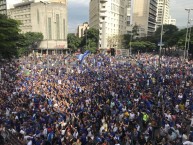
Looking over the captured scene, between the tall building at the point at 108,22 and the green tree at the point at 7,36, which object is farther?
the tall building at the point at 108,22

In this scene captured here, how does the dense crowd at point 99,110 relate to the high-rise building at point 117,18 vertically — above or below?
below

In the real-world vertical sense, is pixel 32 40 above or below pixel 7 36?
below

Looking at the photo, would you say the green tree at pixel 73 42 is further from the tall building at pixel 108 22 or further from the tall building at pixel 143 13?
the tall building at pixel 143 13

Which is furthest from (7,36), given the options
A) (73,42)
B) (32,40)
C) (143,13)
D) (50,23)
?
(143,13)

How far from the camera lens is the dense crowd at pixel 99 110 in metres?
13.5

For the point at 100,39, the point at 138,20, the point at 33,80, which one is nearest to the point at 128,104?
the point at 33,80

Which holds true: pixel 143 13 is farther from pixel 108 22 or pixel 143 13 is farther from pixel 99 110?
pixel 99 110

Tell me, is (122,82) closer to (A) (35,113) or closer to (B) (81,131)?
(A) (35,113)

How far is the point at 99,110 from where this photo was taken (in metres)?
17.4

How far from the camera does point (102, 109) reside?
17750 mm

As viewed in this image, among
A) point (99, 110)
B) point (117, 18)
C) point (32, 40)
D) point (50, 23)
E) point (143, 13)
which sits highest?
point (143, 13)

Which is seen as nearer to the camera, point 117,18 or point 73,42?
point 73,42

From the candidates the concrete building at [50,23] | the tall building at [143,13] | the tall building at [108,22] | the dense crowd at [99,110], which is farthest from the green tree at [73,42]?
the dense crowd at [99,110]

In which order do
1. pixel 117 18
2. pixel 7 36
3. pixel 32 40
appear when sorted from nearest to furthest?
1. pixel 7 36
2. pixel 32 40
3. pixel 117 18
